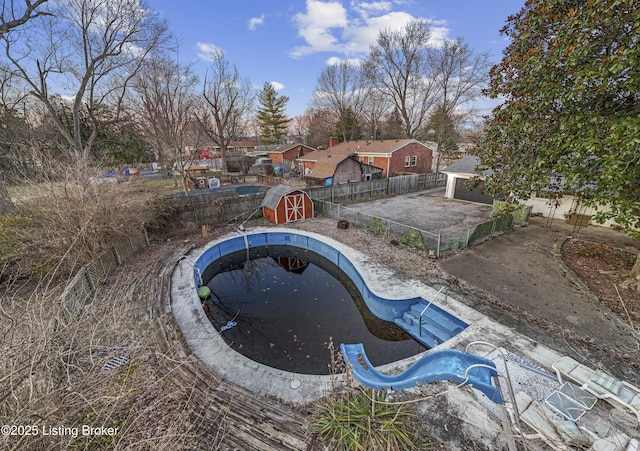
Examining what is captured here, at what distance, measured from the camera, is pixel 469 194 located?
19234 millimetres

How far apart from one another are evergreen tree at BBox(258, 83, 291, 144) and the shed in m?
36.8

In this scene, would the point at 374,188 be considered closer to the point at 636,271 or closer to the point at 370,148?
the point at 370,148

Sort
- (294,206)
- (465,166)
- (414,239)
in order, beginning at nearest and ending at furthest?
(414,239) < (294,206) < (465,166)

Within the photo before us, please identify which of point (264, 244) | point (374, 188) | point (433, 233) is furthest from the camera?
point (374, 188)

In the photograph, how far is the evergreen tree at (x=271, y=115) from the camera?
46.9m

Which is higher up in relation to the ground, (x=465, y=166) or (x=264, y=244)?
(x=465, y=166)

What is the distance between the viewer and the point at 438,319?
7137 millimetres

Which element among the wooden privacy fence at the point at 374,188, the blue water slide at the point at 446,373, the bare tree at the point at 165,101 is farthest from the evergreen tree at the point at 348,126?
the blue water slide at the point at 446,373

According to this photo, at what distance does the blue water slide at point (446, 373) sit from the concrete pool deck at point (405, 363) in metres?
0.34

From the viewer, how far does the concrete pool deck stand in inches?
166

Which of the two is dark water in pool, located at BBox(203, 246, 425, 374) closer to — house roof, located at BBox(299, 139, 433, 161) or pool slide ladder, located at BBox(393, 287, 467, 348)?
pool slide ladder, located at BBox(393, 287, 467, 348)

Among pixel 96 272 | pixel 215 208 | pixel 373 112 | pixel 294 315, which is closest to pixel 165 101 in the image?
pixel 215 208

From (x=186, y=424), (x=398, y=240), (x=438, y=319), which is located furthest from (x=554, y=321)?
(x=186, y=424)

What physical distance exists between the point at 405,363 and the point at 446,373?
2432 mm
